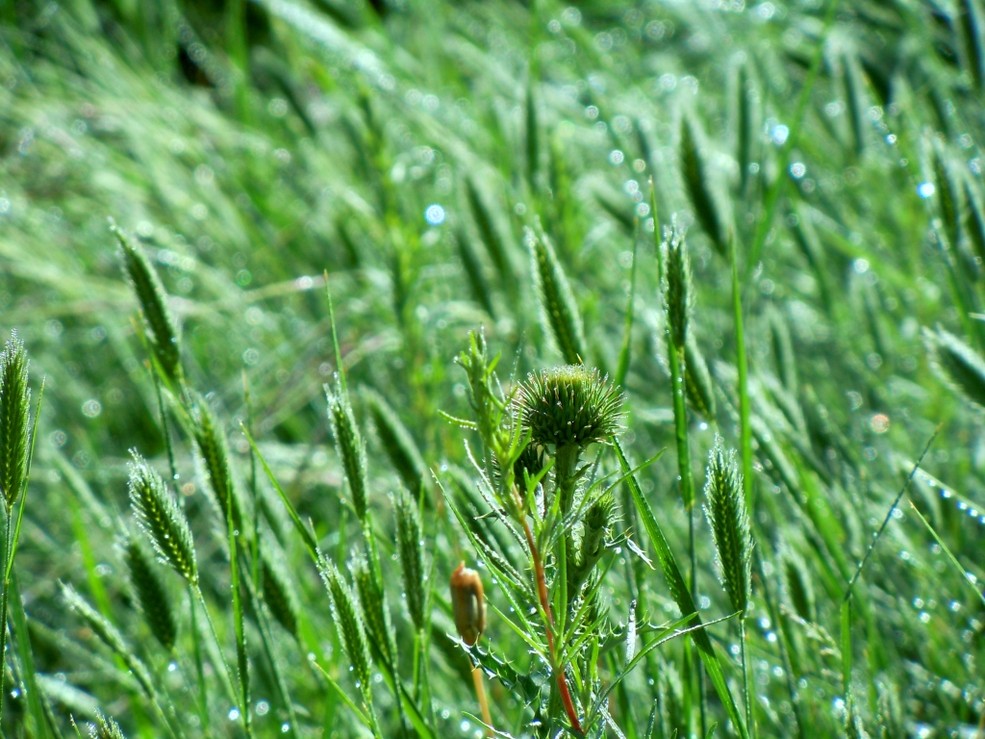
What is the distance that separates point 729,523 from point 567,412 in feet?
0.35

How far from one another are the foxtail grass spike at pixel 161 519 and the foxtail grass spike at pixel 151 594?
3.2 inches

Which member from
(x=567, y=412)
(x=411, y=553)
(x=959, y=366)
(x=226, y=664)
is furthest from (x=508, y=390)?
(x=959, y=366)

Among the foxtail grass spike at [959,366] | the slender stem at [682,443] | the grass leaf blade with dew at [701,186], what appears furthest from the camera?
the grass leaf blade with dew at [701,186]

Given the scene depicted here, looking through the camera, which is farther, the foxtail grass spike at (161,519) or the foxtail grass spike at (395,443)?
the foxtail grass spike at (395,443)

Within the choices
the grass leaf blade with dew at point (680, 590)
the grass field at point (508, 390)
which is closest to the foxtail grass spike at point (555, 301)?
the grass field at point (508, 390)

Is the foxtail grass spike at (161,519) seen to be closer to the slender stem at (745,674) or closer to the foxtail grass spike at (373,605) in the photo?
the foxtail grass spike at (373,605)

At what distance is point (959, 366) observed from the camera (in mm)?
650

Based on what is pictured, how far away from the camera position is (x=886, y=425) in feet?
3.59

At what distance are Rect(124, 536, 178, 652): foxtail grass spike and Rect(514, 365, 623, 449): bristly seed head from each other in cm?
30

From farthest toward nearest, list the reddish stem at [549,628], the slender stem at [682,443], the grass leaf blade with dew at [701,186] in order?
the grass leaf blade with dew at [701,186] < the slender stem at [682,443] < the reddish stem at [549,628]

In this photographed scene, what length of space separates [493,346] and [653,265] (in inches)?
9.2

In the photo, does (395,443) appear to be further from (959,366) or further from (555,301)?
(959,366)

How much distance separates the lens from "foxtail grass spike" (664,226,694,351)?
1.77 feet

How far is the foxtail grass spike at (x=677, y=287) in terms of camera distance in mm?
539
